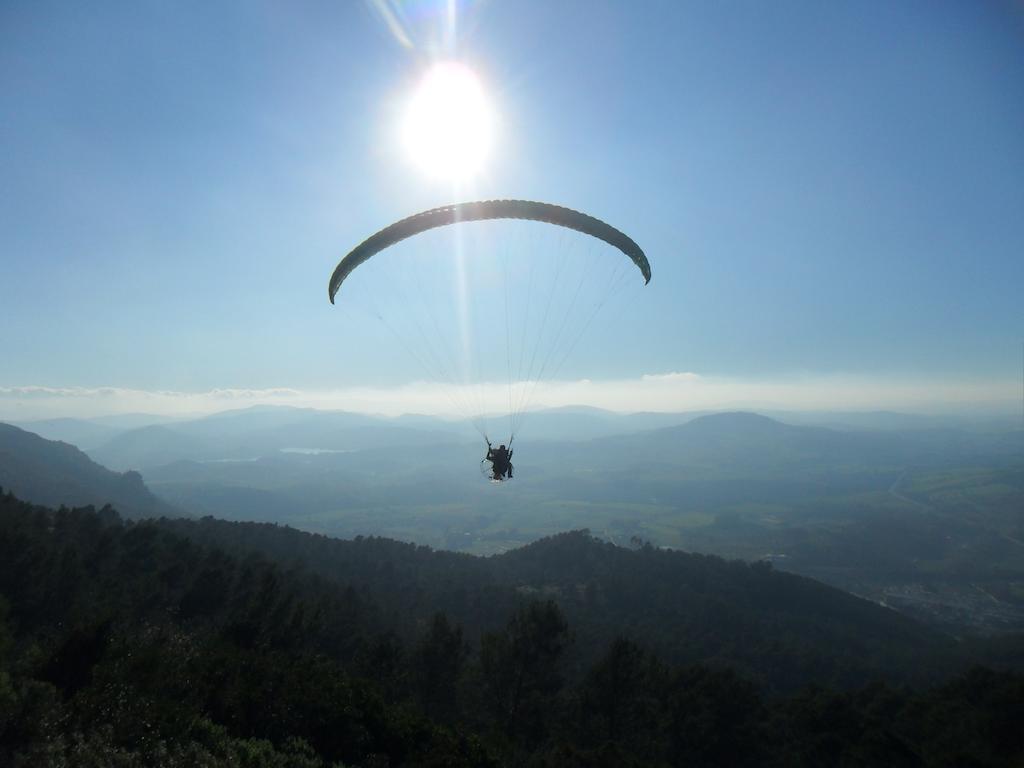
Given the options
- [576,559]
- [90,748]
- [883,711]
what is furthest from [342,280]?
[576,559]

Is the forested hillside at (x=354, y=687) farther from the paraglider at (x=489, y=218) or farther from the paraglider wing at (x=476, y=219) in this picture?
the paraglider wing at (x=476, y=219)

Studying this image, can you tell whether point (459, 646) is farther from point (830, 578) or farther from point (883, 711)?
point (830, 578)

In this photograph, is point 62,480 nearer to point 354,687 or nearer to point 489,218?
point 354,687

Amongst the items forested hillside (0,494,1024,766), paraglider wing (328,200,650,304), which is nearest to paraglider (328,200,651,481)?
paraglider wing (328,200,650,304)

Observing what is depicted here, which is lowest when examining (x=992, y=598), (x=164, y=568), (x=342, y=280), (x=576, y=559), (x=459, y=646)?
(x=992, y=598)

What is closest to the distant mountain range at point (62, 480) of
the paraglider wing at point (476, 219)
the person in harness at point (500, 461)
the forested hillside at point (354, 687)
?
the forested hillside at point (354, 687)

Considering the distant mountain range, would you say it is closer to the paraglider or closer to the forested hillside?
the forested hillside

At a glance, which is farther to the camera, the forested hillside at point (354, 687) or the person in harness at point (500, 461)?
the person in harness at point (500, 461)
